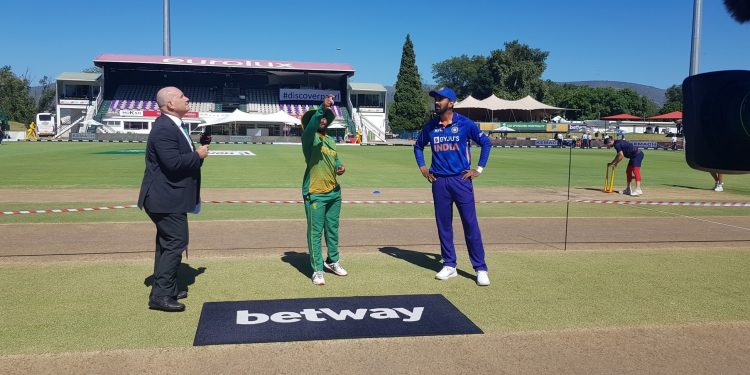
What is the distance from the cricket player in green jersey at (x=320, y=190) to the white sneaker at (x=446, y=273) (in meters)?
1.04

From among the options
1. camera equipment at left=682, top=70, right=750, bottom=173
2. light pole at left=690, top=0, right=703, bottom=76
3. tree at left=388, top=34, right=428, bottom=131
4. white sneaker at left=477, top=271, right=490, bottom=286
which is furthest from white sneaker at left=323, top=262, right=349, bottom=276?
tree at left=388, top=34, right=428, bottom=131

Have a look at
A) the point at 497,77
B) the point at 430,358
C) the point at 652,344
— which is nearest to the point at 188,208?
the point at 430,358

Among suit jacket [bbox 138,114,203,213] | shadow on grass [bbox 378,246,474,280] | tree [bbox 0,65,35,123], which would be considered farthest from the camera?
tree [bbox 0,65,35,123]

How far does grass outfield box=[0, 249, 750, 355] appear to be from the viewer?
4.52m

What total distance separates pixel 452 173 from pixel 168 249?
9.69 feet

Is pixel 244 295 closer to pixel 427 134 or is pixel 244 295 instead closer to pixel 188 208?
pixel 188 208

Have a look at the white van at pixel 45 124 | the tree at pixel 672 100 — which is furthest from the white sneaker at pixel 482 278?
the tree at pixel 672 100

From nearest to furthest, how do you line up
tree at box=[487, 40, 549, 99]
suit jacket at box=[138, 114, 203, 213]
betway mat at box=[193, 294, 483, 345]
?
betway mat at box=[193, 294, 483, 345] → suit jacket at box=[138, 114, 203, 213] → tree at box=[487, 40, 549, 99]

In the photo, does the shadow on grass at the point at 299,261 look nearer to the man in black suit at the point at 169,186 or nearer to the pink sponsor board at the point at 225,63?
the man in black suit at the point at 169,186

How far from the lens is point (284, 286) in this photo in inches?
230

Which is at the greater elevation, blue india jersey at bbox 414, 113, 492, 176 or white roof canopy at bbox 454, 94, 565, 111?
white roof canopy at bbox 454, 94, 565, 111

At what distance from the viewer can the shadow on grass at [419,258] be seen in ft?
22.3

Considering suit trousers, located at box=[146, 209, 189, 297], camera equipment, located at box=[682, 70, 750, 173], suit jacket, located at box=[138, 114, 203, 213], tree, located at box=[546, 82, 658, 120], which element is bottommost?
suit trousers, located at box=[146, 209, 189, 297]

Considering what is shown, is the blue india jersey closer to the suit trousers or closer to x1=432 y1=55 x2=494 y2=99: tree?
the suit trousers
